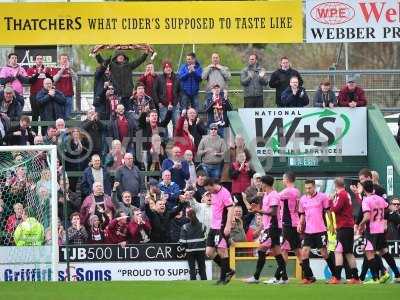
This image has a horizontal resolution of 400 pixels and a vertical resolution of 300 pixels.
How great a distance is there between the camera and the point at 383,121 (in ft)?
101

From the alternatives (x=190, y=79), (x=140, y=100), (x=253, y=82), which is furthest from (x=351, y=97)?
(x=140, y=100)

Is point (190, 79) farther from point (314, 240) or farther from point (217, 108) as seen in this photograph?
point (314, 240)

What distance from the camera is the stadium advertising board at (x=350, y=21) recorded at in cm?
3169

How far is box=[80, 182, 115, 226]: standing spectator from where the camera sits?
26.9 m

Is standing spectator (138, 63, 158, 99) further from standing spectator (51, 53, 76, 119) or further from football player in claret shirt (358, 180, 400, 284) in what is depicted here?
football player in claret shirt (358, 180, 400, 284)

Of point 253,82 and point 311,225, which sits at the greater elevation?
point 253,82

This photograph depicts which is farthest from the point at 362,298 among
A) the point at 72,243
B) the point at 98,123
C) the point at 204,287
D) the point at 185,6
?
the point at 185,6

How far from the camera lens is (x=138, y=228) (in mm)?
26828

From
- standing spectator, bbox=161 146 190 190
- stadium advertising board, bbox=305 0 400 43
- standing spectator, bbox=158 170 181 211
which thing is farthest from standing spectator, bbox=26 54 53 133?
stadium advertising board, bbox=305 0 400 43

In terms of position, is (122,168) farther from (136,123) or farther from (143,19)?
(143,19)

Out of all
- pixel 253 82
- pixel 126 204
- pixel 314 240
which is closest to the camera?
pixel 314 240

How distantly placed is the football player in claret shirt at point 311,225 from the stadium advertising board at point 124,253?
3.53 m

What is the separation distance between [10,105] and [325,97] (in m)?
7.06

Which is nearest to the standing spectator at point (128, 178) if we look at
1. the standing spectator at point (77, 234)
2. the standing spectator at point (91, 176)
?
the standing spectator at point (91, 176)
